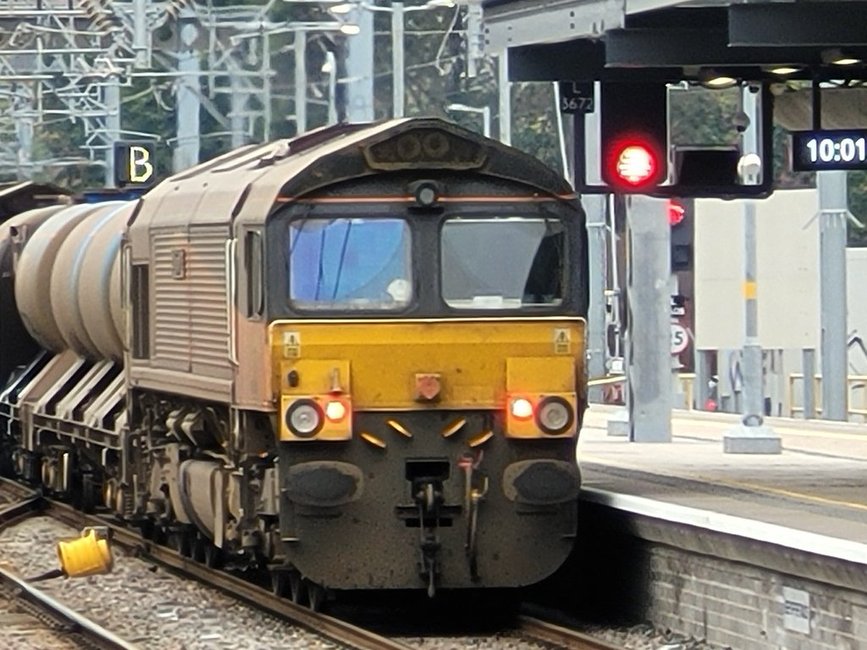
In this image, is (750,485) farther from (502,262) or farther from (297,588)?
(297,588)

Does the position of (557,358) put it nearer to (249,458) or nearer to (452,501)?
(452,501)

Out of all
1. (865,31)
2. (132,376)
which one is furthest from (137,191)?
(865,31)

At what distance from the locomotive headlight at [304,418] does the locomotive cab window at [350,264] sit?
0.57 meters

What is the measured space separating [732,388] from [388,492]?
88.2ft

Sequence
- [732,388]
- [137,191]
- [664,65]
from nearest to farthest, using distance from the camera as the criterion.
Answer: [664,65] → [137,191] → [732,388]

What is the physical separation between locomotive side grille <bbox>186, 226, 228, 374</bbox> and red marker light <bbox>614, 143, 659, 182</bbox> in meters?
3.66

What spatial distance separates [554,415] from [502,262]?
946 millimetres

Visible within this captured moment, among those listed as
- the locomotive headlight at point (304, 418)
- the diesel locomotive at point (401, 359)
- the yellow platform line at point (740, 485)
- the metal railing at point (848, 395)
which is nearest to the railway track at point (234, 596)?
the diesel locomotive at point (401, 359)

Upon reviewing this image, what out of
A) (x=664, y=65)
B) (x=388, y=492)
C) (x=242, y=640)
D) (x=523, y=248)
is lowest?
(x=242, y=640)

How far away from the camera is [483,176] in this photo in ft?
46.3

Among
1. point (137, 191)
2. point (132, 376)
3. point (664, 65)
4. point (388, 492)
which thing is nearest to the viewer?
point (388, 492)

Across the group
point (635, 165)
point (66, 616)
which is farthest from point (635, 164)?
point (66, 616)

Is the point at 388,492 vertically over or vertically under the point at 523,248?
under

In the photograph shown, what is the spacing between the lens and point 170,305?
1600 cm
